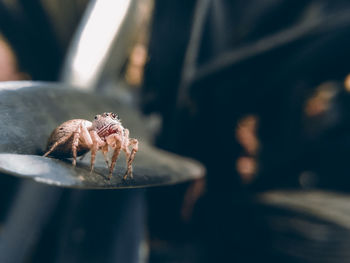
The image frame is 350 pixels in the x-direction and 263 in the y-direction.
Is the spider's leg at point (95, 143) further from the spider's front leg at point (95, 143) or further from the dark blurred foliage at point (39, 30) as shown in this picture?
the dark blurred foliage at point (39, 30)

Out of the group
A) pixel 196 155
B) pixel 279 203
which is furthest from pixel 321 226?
pixel 196 155

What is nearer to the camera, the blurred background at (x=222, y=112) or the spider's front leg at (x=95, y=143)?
the spider's front leg at (x=95, y=143)

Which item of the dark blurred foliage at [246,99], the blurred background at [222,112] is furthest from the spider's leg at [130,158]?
the dark blurred foliage at [246,99]

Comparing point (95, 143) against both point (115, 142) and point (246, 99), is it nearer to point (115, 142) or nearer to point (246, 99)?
point (115, 142)

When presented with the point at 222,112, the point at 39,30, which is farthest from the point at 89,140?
the point at 39,30

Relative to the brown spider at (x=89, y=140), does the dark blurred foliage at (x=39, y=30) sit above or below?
above

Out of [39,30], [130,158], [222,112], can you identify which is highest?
[39,30]

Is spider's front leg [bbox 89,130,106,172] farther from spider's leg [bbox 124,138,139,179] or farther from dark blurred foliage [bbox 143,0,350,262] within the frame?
dark blurred foliage [bbox 143,0,350,262]

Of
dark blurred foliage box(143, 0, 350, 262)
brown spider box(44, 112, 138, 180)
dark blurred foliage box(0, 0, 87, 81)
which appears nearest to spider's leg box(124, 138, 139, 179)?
brown spider box(44, 112, 138, 180)
